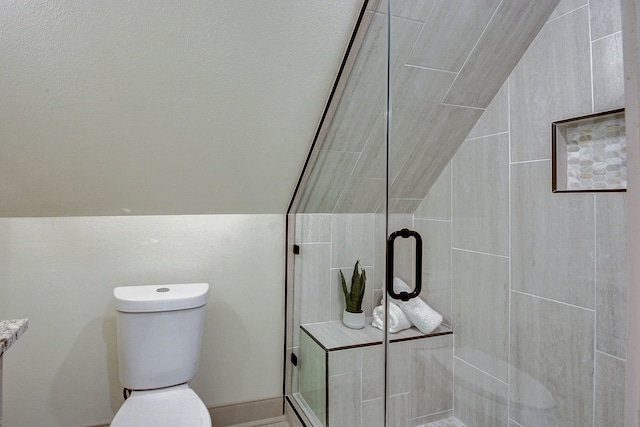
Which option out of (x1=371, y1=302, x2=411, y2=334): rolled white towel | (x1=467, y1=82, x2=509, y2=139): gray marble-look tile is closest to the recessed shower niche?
(x1=467, y1=82, x2=509, y2=139): gray marble-look tile

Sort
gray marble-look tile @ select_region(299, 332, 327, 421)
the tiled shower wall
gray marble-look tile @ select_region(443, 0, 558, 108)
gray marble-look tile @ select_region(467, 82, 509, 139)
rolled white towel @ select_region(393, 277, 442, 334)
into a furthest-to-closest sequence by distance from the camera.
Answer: gray marble-look tile @ select_region(299, 332, 327, 421), rolled white towel @ select_region(393, 277, 442, 334), gray marble-look tile @ select_region(467, 82, 509, 139), gray marble-look tile @ select_region(443, 0, 558, 108), the tiled shower wall

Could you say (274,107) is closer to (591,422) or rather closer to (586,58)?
(586,58)

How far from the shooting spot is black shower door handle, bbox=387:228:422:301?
50.1 inches

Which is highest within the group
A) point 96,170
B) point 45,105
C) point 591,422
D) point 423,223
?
point 45,105

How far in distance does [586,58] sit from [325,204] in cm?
107

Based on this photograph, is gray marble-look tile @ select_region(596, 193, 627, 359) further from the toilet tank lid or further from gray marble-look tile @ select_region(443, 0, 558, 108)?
the toilet tank lid

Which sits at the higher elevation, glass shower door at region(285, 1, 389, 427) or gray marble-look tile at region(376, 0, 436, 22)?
gray marble-look tile at region(376, 0, 436, 22)

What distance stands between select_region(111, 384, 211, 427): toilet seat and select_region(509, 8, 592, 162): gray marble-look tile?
1.47 m

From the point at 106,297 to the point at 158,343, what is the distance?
42 cm

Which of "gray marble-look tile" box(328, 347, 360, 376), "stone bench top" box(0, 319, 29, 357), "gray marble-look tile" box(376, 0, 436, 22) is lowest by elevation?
"gray marble-look tile" box(328, 347, 360, 376)

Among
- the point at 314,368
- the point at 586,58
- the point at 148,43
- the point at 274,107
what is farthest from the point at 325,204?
the point at 586,58

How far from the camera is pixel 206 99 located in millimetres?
1433

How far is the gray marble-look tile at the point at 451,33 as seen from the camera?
1195mm

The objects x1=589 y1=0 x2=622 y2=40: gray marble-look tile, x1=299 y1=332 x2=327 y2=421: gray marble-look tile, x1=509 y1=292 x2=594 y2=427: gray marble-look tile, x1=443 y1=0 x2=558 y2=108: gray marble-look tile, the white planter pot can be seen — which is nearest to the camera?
x1=589 y1=0 x2=622 y2=40: gray marble-look tile
